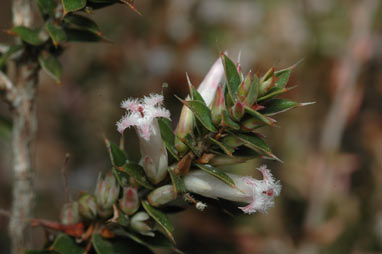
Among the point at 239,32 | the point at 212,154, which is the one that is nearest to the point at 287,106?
the point at 212,154

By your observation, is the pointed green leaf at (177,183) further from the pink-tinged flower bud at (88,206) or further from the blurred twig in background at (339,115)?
the blurred twig in background at (339,115)

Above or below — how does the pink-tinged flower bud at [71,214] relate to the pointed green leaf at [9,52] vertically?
below

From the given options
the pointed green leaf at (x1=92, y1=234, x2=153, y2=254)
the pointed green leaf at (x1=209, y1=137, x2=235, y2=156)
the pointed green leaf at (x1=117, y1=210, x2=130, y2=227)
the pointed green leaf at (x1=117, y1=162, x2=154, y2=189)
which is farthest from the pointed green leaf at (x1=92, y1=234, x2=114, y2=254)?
the pointed green leaf at (x1=209, y1=137, x2=235, y2=156)

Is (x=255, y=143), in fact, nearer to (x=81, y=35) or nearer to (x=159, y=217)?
(x=159, y=217)

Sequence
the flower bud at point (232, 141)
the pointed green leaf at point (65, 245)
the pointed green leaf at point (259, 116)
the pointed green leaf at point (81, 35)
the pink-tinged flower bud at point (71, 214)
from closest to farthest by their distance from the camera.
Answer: the pointed green leaf at point (259, 116) < the flower bud at point (232, 141) < the pointed green leaf at point (65, 245) < the pink-tinged flower bud at point (71, 214) < the pointed green leaf at point (81, 35)

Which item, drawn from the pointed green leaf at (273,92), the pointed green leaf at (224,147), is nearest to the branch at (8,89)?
the pointed green leaf at (224,147)

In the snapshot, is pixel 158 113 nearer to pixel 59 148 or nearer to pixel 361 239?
pixel 361 239

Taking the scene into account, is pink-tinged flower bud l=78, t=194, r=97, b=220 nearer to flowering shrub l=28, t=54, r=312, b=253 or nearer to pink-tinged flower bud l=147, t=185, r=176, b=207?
flowering shrub l=28, t=54, r=312, b=253
